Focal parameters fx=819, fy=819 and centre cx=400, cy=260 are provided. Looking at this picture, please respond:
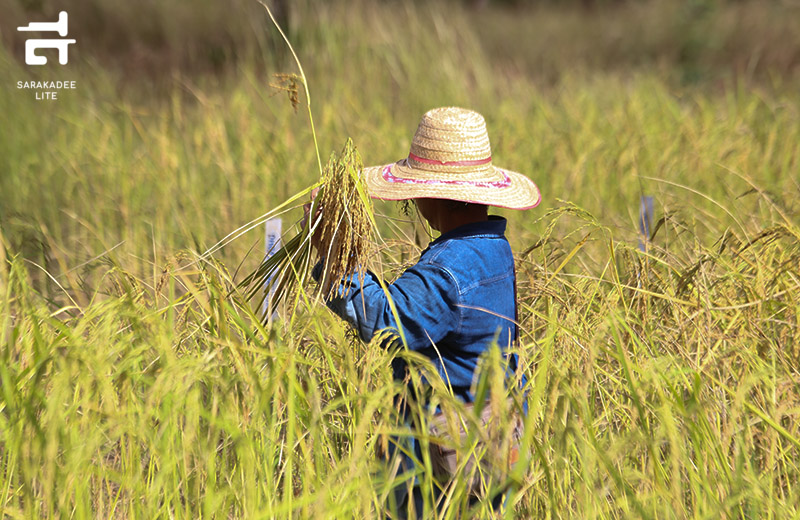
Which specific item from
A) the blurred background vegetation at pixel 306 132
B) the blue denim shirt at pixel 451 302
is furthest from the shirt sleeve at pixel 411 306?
the blurred background vegetation at pixel 306 132

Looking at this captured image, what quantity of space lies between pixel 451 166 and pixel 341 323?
1.30ft

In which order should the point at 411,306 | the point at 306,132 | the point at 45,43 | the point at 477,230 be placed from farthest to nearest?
the point at 45,43 < the point at 306,132 < the point at 477,230 < the point at 411,306

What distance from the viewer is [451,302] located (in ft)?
5.02

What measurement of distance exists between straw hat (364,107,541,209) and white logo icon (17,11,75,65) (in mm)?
3387

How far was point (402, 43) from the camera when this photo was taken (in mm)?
5160

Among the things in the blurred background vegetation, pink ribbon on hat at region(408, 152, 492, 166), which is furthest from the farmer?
the blurred background vegetation

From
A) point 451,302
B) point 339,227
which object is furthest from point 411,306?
point 339,227

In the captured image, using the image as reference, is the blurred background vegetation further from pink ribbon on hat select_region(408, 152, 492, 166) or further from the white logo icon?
pink ribbon on hat select_region(408, 152, 492, 166)

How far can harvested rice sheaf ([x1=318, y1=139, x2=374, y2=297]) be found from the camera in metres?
1.46

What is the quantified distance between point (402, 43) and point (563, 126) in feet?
4.25

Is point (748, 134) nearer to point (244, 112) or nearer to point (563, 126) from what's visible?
point (563, 126)

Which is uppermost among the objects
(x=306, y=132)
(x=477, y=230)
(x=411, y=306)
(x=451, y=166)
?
(x=451, y=166)

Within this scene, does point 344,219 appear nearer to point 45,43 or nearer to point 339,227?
point 339,227

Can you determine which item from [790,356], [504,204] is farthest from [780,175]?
[504,204]
